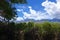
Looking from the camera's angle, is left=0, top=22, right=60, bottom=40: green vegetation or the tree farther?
left=0, top=22, right=60, bottom=40: green vegetation

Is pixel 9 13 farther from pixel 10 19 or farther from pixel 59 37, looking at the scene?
pixel 59 37

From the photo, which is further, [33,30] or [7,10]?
[33,30]

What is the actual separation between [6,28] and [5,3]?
1.57 metres

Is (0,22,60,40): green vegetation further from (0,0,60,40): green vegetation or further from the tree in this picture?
the tree

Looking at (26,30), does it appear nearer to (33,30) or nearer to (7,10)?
(33,30)

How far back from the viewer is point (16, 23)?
146 feet

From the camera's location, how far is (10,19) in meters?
44.6

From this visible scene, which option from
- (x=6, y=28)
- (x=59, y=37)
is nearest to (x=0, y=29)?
(x=6, y=28)

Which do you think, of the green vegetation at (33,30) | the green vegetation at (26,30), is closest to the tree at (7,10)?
the green vegetation at (26,30)

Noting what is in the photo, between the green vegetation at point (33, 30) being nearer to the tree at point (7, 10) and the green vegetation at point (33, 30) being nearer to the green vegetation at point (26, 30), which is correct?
the green vegetation at point (26, 30)

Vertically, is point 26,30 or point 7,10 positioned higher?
point 7,10

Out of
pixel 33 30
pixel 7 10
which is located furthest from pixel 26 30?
pixel 7 10

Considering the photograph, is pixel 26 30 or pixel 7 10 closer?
pixel 7 10

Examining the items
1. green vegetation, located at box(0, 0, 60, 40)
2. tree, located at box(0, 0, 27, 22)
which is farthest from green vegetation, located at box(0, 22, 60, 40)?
tree, located at box(0, 0, 27, 22)
